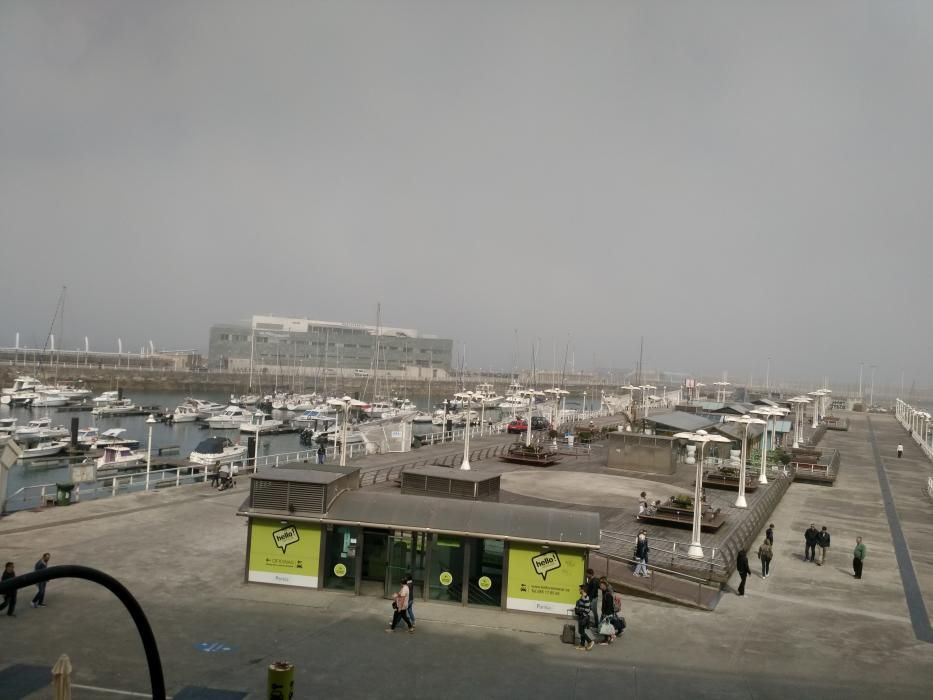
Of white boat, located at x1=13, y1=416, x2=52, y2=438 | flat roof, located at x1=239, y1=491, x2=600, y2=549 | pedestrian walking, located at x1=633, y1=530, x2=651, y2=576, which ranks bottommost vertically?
white boat, located at x1=13, y1=416, x2=52, y2=438

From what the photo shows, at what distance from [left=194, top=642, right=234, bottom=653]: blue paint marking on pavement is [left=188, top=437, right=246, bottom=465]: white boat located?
3859 cm

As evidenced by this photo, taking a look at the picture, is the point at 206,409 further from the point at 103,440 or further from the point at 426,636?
the point at 426,636

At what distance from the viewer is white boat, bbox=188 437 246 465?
51.0 m

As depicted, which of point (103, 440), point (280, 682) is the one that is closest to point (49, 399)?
point (103, 440)

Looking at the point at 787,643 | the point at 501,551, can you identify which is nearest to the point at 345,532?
the point at 501,551

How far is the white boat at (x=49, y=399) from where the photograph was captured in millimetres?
99644

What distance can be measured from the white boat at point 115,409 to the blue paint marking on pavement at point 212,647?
8809 cm

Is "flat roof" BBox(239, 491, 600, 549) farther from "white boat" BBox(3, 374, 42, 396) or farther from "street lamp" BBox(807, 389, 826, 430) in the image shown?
"white boat" BBox(3, 374, 42, 396)

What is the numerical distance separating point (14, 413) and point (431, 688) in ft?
332

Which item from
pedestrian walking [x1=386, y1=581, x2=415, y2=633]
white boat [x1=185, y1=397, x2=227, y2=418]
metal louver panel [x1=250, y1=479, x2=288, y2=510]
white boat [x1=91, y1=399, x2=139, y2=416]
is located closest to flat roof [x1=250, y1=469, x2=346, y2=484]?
metal louver panel [x1=250, y1=479, x2=288, y2=510]

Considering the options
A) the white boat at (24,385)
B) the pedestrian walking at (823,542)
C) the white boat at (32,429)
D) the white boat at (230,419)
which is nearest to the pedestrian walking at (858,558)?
the pedestrian walking at (823,542)

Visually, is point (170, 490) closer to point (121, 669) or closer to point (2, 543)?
→ point (2, 543)

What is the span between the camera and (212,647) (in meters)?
13.3

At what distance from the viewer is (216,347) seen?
17575 centimetres
